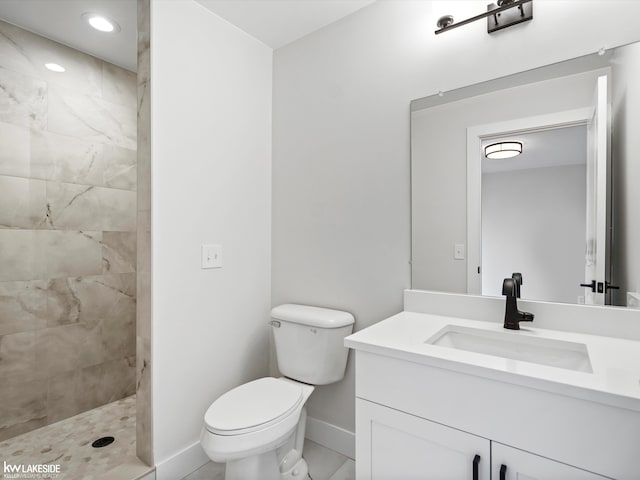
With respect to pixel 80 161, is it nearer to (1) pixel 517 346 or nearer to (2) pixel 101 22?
(2) pixel 101 22

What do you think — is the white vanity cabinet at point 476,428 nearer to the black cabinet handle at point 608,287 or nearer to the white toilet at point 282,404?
the white toilet at point 282,404

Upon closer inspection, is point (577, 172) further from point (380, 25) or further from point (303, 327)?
point (303, 327)

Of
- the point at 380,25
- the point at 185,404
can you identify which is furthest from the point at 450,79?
the point at 185,404

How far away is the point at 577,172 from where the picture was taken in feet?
4.09

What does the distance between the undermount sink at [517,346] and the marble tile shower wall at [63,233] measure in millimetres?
2132

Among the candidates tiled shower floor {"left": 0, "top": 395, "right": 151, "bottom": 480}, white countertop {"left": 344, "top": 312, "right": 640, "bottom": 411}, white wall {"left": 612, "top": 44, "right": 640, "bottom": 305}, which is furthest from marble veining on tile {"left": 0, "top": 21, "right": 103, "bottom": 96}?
white wall {"left": 612, "top": 44, "right": 640, "bottom": 305}

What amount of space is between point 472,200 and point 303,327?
99 cm

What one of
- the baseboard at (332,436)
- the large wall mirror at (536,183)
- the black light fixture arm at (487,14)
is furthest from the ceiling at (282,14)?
the baseboard at (332,436)

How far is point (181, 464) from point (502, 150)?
2.00 meters

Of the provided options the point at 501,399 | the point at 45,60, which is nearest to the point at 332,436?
the point at 501,399

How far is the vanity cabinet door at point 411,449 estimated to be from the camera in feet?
3.05

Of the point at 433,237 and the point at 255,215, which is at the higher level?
the point at 255,215

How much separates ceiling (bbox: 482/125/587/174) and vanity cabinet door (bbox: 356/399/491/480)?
39.3 inches

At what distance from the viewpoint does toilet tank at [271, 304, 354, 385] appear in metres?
1.67
